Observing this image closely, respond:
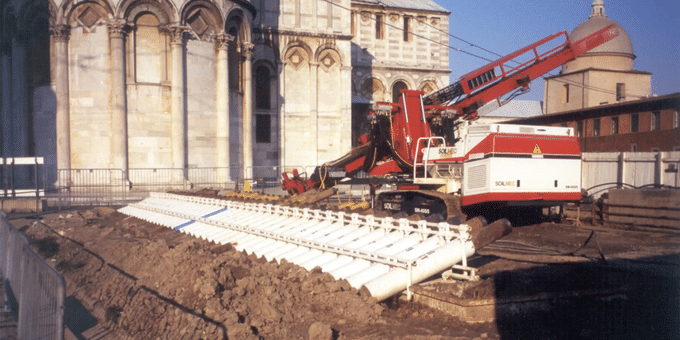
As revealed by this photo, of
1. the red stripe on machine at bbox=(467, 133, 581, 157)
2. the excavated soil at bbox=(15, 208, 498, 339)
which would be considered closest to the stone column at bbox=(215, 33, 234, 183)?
the red stripe on machine at bbox=(467, 133, 581, 157)

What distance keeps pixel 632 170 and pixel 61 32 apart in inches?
1071

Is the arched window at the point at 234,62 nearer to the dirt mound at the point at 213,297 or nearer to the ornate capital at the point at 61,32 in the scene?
the ornate capital at the point at 61,32

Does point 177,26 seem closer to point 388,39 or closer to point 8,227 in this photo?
point 8,227

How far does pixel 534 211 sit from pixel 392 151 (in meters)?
4.28

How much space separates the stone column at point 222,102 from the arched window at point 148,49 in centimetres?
330

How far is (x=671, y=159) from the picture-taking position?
19531 mm

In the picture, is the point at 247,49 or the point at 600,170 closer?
the point at 600,170

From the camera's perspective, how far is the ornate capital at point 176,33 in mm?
30500

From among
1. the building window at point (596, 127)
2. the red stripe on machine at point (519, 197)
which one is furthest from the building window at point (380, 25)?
the red stripe on machine at point (519, 197)

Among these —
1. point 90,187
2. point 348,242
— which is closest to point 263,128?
point 90,187

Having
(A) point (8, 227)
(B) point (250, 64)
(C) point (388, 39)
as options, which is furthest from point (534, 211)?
(C) point (388, 39)

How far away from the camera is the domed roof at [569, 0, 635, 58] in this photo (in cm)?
4784

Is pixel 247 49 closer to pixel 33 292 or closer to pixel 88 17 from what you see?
pixel 88 17

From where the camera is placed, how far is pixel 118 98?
29672 millimetres
